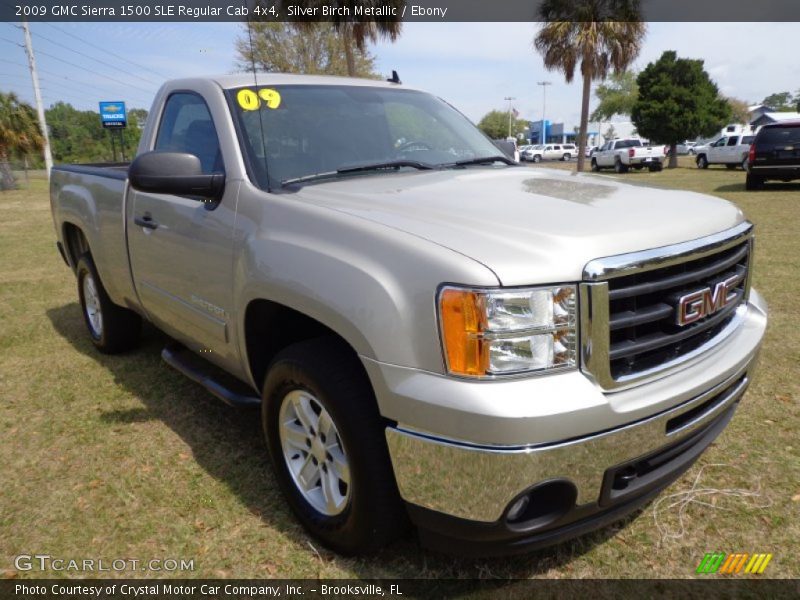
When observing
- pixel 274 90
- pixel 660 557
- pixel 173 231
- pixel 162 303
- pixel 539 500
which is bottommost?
pixel 660 557

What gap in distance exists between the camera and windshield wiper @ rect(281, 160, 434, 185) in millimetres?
2689

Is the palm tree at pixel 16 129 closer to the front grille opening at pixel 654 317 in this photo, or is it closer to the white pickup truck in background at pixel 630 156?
the white pickup truck in background at pixel 630 156

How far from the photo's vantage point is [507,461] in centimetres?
171

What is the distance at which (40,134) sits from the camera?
2569 cm

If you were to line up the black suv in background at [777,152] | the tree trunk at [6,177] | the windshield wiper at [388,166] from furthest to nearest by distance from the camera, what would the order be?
the tree trunk at [6,177], the black suv in background at [777,152], the windshield wiper at [388,166]

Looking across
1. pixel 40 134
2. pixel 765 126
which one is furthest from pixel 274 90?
pixel 40 134

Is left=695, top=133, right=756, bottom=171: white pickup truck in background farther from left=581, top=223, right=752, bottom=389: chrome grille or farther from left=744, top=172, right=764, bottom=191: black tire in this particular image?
left=581, top=223, right=752, bottom=389: chrome grille

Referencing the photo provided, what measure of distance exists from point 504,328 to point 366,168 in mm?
1417

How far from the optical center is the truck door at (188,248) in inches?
106

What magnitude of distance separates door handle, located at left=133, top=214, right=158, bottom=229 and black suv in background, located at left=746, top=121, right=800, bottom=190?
15.5 meters

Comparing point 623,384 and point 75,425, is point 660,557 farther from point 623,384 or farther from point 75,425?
point 75,425

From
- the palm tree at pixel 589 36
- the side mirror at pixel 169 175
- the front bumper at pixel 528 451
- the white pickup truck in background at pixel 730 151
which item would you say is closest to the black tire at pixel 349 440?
the front bumper at pixel 528 451

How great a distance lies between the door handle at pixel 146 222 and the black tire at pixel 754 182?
16.3 m

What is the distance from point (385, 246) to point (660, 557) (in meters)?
1.65
